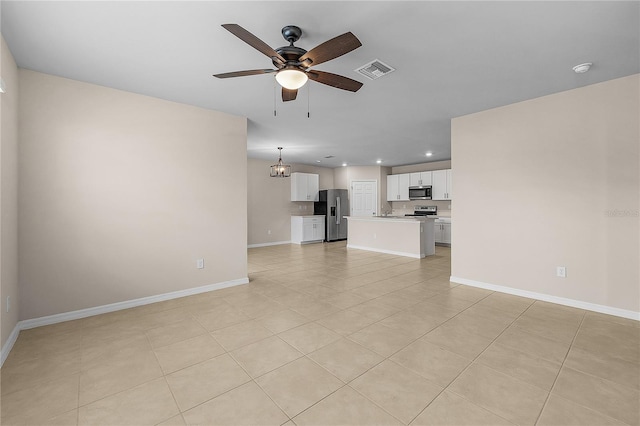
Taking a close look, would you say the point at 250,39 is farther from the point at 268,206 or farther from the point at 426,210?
the point at 426,210

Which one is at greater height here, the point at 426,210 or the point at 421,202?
the point at 421,202

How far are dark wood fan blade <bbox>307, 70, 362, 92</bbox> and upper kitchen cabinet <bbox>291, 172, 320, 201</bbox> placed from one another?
21.4 ft

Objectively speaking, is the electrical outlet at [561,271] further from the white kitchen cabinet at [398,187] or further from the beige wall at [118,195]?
the white kitchen cabinet at [398,187]

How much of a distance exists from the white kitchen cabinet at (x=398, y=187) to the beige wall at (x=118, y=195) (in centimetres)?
620

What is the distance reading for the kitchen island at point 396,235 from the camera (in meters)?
6.47

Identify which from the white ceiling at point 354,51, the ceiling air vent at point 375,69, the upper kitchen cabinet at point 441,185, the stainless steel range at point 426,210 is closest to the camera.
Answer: the white ceiling at point 354,51

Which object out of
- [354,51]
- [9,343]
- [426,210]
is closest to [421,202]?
[426,210]

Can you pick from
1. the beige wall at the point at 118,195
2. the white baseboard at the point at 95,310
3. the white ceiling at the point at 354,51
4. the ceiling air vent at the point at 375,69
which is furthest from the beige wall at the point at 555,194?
the white baseboard at the point at 95,310

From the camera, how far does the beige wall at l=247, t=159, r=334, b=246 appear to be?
809 cm

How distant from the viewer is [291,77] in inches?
84.7

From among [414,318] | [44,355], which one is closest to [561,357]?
[414,318]

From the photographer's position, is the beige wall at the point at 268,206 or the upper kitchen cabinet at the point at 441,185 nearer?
the upper kitchen cabinet at the point at 441,185

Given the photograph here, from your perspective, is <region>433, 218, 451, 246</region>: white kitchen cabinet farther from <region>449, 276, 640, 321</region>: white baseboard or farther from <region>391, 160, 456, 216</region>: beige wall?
<region>449, 276, 640, 321</region>: white baseboard

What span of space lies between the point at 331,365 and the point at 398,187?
307 inches
